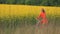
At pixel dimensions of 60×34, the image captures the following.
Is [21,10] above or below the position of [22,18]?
above

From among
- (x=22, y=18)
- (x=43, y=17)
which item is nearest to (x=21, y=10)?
(x=22, y=18)

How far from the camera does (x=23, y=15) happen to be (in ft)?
7.79

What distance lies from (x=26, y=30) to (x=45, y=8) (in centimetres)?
37

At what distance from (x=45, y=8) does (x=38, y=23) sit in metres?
0.21

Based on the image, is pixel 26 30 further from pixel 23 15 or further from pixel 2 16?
pixel 2 16

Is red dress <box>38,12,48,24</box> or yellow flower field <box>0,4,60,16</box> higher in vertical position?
yellow flower field <box>0,4,60,16</box>

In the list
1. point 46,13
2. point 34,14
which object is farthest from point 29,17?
point 46,13

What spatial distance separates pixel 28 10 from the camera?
2.37m

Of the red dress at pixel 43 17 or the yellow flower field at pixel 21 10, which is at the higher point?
the yellow flower field at pixel 21 10

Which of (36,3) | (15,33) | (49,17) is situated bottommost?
(15,33)

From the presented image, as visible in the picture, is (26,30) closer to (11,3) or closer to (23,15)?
(23,15)

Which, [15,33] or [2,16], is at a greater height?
[2,16]

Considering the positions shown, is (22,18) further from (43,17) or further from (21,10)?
(43,17)

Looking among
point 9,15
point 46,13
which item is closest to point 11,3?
point 9,15
